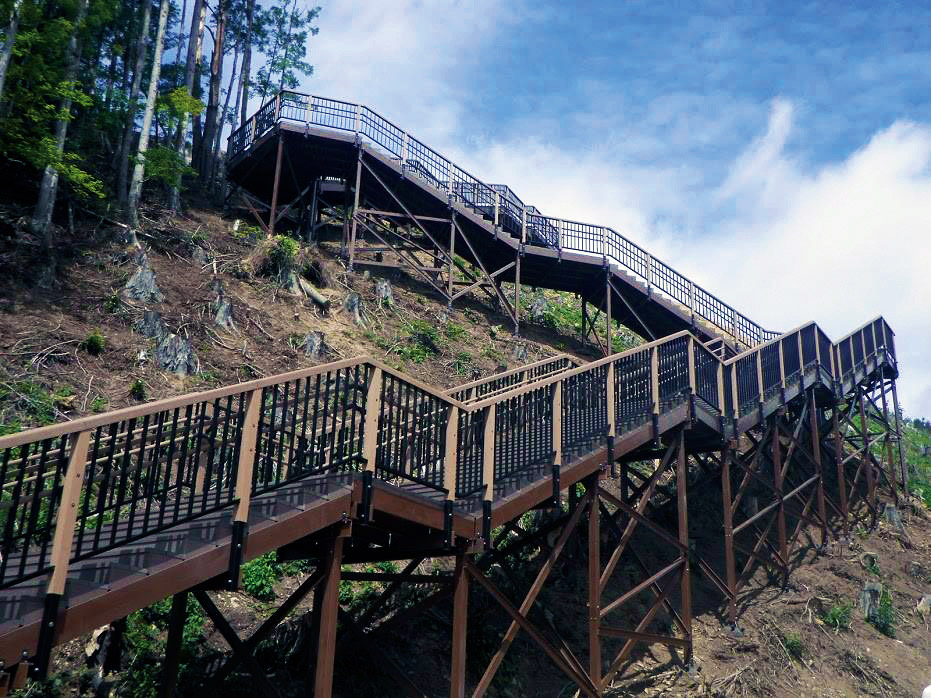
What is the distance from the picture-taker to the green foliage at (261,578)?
36.0 ft

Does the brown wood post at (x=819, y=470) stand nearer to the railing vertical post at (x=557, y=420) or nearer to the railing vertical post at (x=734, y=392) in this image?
the railing vertical post at (x=734, y=392)

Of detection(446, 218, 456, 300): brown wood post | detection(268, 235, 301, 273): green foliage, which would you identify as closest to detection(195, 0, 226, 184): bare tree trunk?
detection(268, 235, 301, 273): green foliage

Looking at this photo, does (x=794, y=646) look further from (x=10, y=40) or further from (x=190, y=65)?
(x=190, y=65)

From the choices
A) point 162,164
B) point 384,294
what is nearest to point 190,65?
point 162,164

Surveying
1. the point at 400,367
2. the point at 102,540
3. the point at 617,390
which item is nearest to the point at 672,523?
the point at 617,390

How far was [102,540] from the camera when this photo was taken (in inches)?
244

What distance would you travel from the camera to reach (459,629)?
8.76m

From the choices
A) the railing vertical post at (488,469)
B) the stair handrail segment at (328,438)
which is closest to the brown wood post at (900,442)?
the stair handrail segment at (328,438)

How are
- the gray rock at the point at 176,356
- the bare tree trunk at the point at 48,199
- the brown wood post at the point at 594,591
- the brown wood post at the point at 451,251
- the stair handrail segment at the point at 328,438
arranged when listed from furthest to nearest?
the brown wood post at the point at 451,251
the bare tree trunk at the point at 48,199
the gray rock at the point at 176,356
the brown wood post at the point at 594,591
the stair handrail segment at the point at 328,438

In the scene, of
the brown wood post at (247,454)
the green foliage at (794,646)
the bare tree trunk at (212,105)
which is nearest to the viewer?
the brown wood post at (247,454)

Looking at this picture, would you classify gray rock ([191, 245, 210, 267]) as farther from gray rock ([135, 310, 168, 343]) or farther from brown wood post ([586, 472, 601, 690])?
brown wood post ([586, 472, 601, 690])

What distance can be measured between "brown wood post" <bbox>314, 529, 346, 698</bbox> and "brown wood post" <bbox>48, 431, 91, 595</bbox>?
2.60 m

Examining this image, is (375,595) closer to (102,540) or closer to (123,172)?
(102,540)

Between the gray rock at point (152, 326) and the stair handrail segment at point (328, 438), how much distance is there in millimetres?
3701
